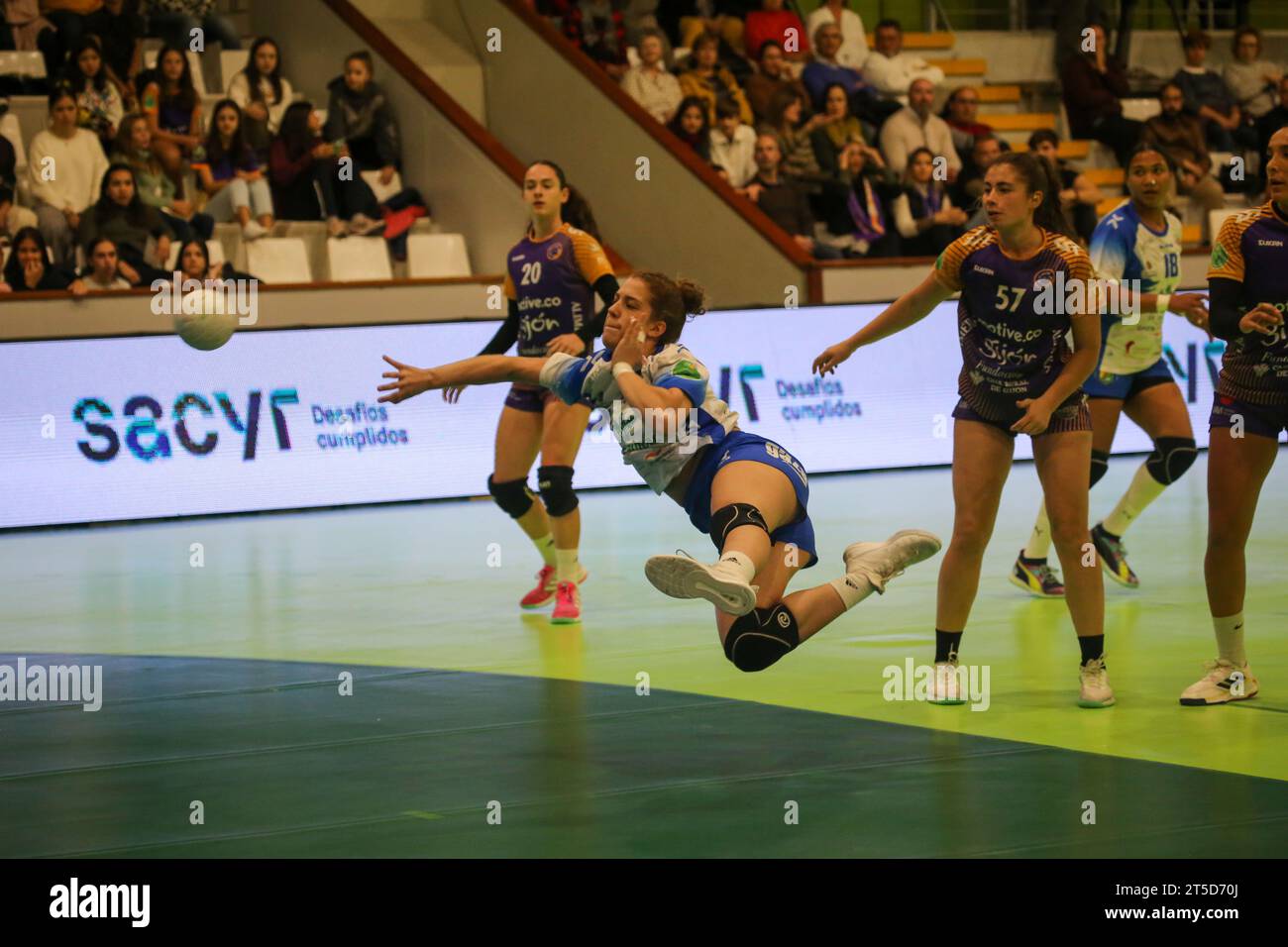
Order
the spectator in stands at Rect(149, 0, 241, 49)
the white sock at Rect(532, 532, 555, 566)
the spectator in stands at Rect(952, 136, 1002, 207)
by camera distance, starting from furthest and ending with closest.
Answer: the spectator in stands at Rect(952, 136, 1002, 207)
the spectator in stands at Rect(149, 0, 241, 49)
the white sock at Rect(532, 532, 555, 566)

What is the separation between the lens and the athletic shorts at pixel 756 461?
648 centimetres

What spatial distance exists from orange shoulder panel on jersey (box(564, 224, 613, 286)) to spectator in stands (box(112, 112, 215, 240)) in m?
7.10

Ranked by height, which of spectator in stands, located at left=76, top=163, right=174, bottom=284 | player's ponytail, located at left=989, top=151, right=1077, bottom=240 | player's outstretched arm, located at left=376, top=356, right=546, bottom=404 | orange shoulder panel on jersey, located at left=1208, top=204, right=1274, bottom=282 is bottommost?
player's outstretched arm, located at left=376, top=356, right=546, bottom=404

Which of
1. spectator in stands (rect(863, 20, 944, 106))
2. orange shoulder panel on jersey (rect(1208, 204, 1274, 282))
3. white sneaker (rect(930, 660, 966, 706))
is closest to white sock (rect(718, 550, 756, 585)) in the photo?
white sneaker (rect(930, 660, 966, 706))

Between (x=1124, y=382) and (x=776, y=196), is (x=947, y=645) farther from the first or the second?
(x=776, y=196)

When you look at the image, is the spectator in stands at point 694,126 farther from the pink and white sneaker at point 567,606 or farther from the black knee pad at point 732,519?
the black knee pad at point 732,519

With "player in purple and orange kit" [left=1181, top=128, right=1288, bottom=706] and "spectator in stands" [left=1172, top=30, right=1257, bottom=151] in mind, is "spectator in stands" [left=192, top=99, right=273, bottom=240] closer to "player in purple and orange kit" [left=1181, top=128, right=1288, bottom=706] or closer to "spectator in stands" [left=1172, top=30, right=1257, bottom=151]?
"spectator in stands" [left=1172, top=30, right=1257, bottom=151]

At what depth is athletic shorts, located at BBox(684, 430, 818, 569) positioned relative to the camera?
6.48 m

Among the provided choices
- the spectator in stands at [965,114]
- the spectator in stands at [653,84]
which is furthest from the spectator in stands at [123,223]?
the spectator in stands at [965,114]

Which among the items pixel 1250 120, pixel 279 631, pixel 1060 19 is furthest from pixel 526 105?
pixel 279 631

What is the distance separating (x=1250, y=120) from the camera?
69.8ft

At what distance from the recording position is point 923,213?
1822 cm

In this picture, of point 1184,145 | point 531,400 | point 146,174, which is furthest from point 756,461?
point 1184,145
